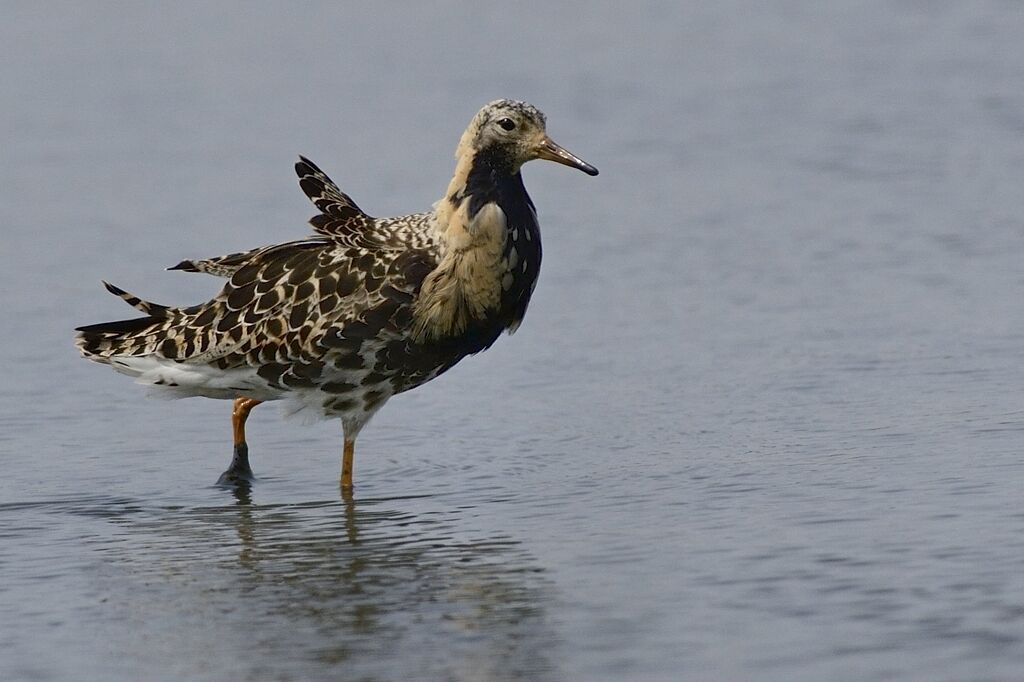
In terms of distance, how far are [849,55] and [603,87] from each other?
3.22 meters

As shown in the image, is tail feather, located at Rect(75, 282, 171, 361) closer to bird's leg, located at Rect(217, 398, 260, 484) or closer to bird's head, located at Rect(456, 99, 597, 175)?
bird's leg, located at Rect(217, 398, 260, 484)

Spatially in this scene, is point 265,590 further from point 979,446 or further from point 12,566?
point 979,446

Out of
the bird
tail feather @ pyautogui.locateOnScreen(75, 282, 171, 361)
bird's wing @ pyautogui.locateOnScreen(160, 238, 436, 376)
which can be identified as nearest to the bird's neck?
the bird

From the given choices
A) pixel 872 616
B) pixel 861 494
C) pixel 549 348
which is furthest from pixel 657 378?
pixel 872 616

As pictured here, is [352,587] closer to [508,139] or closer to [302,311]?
[302,311]

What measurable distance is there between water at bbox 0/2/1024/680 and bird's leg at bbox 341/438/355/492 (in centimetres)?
20

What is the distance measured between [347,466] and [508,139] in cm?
214

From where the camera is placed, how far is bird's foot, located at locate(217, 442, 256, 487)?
431 inches

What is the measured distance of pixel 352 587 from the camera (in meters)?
8.45

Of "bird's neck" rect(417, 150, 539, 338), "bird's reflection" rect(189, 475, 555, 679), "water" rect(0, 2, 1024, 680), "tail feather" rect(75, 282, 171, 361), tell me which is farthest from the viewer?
"tail feather" rect(75, 282, 171, 361)

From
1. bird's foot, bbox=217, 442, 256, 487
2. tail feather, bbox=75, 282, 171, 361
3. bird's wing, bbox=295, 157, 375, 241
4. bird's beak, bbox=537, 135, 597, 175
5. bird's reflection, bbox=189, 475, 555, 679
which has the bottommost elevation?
bird's reflection, bbox=189, 475, 555, 679

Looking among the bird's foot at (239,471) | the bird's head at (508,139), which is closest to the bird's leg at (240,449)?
the bird's foot at (239,471)

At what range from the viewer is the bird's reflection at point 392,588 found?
7301mm

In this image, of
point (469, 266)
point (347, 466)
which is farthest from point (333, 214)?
point (347, 466)
